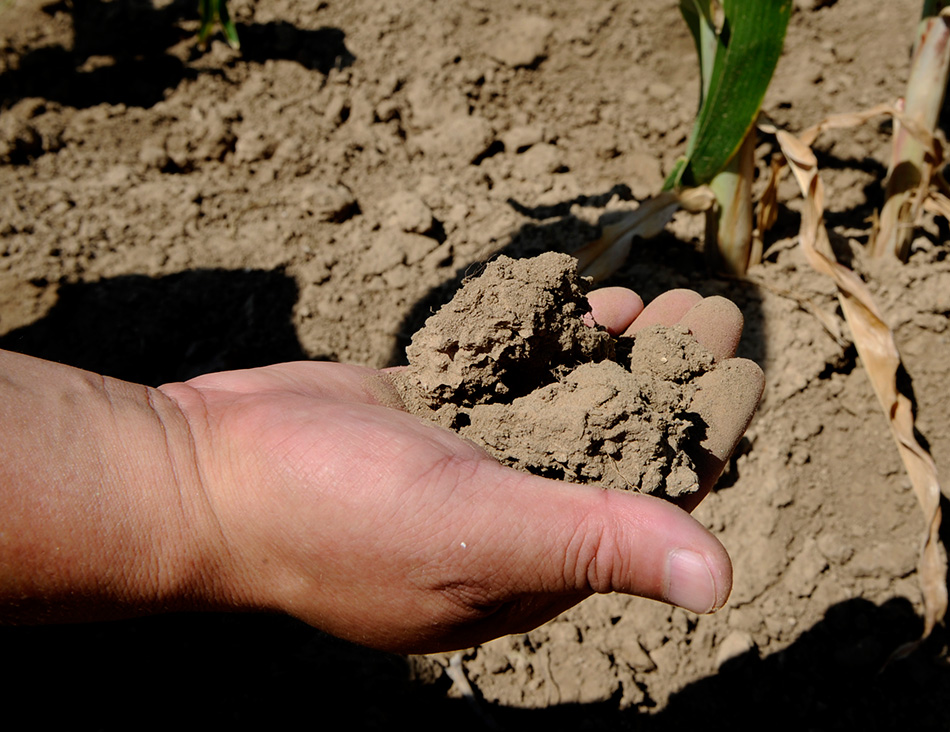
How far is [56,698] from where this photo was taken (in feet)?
5.31

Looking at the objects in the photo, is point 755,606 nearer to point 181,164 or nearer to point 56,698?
point 56,698

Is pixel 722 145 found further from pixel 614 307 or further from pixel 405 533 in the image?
pixel 405 533

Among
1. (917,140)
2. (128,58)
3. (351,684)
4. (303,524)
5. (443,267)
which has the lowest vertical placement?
(351,684)

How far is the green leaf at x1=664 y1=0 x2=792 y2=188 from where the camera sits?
72.9 inches

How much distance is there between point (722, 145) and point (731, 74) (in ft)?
0.65

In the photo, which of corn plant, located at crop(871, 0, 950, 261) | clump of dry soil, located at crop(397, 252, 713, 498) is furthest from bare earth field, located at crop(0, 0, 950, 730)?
clump of dry soil, located at crop(397, 252, 713, 498)

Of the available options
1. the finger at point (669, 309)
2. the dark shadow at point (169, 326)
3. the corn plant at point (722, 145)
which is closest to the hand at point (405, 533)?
the finger at point (669, 309)

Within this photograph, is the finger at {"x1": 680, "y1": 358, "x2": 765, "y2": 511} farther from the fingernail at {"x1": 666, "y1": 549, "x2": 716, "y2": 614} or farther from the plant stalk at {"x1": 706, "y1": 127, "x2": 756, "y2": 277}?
the plant stalk at {"x1": 706, "y1": 127, "x2": 756, "y2": 277}

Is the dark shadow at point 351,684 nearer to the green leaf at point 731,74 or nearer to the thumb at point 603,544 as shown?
the thumb at point 603,544

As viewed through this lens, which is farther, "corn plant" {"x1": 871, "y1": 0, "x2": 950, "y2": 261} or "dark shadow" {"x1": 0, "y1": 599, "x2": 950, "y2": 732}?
"corn plant" {"x1": 871, "y1": 0, "x2": 950, "y2": 261}

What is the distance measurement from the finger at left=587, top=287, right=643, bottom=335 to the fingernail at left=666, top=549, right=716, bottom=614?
71cm

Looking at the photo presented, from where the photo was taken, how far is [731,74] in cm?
194

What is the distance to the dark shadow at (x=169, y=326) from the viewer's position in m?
2.22

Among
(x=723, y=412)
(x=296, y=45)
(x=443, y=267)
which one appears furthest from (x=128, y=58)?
(x=723, y=412)
